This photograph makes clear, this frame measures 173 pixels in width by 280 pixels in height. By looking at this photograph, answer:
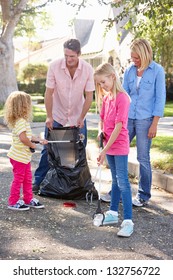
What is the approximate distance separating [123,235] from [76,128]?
1749 millimetres

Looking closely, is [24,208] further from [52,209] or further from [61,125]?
[61,125]

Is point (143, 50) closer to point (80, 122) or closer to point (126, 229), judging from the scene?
point (80, 122)

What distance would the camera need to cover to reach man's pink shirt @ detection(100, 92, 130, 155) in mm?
4699

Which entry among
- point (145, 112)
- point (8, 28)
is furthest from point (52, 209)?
point (8, 28)

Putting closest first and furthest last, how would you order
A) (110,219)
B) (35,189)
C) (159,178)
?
(110,219), (35,189), (159,178)

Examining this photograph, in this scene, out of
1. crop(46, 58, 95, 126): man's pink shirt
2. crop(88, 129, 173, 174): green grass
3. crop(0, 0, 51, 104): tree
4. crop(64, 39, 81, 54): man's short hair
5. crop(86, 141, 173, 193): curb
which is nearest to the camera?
crop(64, 39, 81, 54): man's short hair

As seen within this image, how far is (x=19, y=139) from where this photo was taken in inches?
211

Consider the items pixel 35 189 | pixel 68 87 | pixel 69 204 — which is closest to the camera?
pixel 69 204

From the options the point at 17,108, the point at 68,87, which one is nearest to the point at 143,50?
the point at 68,87

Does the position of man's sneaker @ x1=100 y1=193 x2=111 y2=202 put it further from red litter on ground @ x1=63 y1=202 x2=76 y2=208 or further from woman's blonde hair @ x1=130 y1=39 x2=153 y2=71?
woman's blonde hair @ x1=130 y1=39 x2=153 y2=71

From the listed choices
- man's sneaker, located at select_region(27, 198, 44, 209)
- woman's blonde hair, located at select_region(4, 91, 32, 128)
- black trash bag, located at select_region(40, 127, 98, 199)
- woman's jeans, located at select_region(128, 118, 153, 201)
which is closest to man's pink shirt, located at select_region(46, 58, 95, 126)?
black trash bag, located at select_region(40, 127, 98, 199)

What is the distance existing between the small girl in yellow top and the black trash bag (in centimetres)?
53

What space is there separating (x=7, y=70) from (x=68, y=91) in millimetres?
16330

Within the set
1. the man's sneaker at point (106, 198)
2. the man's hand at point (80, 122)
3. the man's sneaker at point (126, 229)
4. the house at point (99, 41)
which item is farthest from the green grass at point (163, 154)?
the house at point (99, 41)
